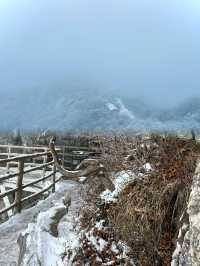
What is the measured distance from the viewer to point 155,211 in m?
5.66

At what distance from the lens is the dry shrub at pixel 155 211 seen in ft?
17.8

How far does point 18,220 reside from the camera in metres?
10.8

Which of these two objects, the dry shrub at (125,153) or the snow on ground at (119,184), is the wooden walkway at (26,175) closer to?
the dry shrub at (125,153)

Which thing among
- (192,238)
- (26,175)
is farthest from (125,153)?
(26,175)

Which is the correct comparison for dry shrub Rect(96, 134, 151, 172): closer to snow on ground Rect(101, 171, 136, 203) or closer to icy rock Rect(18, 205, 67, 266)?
snow on ground Rect(101, 171, 136, 203)

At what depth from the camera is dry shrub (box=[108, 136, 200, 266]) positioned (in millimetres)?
5429

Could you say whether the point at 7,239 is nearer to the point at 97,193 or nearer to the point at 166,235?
the point at 97,193

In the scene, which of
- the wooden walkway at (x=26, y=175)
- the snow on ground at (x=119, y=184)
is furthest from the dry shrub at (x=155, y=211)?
the wooden walkway at (x=26, y=175)

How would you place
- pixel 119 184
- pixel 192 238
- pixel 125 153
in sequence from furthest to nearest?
1. pixel 125 153
2. pixel 119 184
3. pixel 192 238

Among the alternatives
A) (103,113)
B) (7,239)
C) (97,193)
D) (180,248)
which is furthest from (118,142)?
(103,113)

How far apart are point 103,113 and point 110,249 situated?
13520 cm

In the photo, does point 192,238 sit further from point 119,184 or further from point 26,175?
point 26,175

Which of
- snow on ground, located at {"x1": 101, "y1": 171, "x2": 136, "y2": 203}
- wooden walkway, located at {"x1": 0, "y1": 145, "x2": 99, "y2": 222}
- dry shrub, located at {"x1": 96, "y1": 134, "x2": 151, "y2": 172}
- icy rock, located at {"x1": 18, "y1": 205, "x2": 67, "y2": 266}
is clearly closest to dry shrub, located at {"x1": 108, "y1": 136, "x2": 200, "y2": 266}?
snow on ground, located at {"x1": 101, "y1": 171, "x2": 136, "y2": 203}

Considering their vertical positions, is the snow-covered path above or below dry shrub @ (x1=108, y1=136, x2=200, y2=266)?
below
